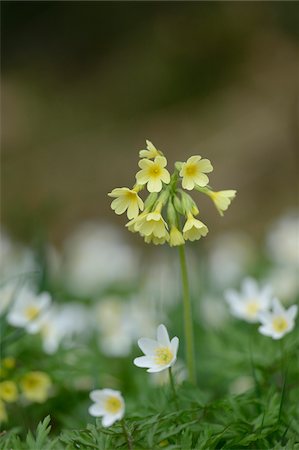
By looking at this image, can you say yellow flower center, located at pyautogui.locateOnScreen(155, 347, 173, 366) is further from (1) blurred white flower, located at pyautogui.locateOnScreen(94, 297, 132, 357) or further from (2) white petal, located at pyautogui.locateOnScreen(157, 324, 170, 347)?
(1) blurred white flower, located at pyautogui.locateOnScreen(94, 297, 132, 357)

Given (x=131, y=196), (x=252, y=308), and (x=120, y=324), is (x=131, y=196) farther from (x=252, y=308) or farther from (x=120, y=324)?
(x=120, y=324)

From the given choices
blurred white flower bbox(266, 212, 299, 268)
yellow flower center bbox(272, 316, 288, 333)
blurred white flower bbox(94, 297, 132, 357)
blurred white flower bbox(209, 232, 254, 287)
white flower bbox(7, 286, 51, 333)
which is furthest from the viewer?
blurred white flower bbox(209, 232, 254, 287)

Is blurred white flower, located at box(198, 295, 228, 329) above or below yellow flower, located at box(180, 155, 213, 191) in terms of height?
below

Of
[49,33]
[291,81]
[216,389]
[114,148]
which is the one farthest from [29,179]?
[216,389]

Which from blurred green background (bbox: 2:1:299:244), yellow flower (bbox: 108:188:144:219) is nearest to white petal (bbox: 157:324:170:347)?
yellow flower (bbox: 108:188:144:219)

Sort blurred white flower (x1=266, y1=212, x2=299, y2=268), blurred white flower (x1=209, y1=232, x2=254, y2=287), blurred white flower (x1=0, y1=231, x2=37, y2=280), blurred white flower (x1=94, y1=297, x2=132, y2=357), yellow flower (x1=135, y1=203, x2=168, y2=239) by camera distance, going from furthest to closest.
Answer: blurred white flower (x1=209, y1=232, x2=254, y2=287), blurred white flower (x1=266, y1=212, x2=299, y2=268), blurred white flower (x1=0, y1=231, x2=37, y2=280), blurred white flower (x1=94, y1=297, x2=132, y2=357), yellow flower (x1=135, y1=203, x2=168, y2=239)

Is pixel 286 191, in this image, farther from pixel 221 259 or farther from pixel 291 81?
→ pixel 221 259

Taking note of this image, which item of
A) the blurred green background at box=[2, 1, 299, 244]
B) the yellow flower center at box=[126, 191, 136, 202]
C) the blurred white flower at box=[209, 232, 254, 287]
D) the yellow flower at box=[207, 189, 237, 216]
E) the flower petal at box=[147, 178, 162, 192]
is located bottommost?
the blurred white flower at box=[209, 232, 254, 287]
